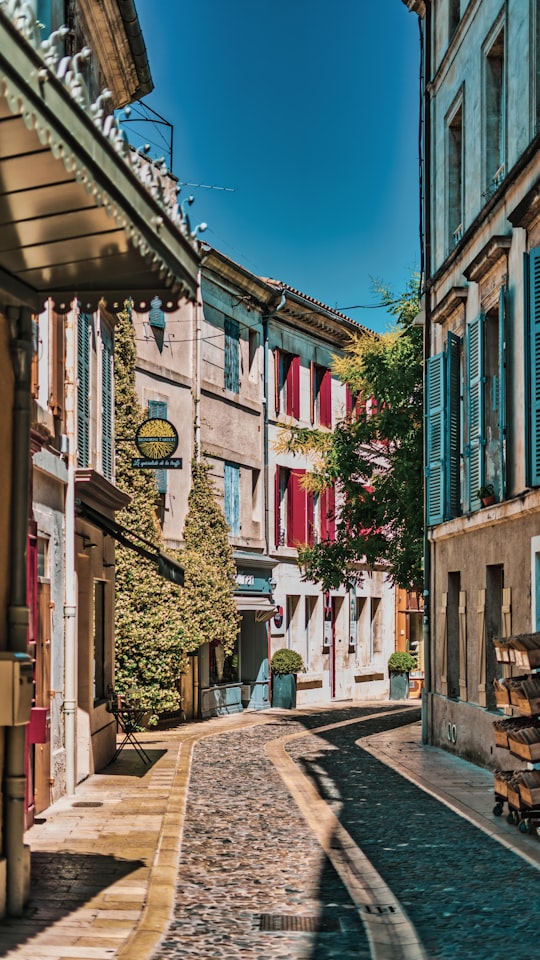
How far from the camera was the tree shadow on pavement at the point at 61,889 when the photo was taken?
25.7 ft

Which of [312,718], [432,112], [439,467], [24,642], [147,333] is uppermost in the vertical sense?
[432,112]

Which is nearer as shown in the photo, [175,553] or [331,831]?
[331,831]

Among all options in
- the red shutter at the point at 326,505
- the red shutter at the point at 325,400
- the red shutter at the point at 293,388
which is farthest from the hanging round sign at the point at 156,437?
the red shutter at the point at 325,400

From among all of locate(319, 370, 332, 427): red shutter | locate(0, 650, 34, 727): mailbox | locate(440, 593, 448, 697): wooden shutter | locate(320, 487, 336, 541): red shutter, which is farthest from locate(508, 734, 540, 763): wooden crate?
locate(319, 370, 332, 427): red shutter

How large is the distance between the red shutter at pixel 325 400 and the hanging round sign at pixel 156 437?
1516cm

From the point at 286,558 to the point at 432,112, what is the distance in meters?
14.1

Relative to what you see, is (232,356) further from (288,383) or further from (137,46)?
(137,46)

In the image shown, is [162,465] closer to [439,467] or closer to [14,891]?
[439,467]

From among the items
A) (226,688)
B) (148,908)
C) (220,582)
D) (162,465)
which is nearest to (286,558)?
(226,688)

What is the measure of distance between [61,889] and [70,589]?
219 inches

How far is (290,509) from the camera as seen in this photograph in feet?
110

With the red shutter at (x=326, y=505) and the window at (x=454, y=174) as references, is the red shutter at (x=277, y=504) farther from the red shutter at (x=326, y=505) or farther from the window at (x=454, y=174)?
the window at (x=454, y=174)

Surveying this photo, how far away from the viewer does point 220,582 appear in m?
25.8

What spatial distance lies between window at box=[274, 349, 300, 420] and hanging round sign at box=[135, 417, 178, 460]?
12.4 m
